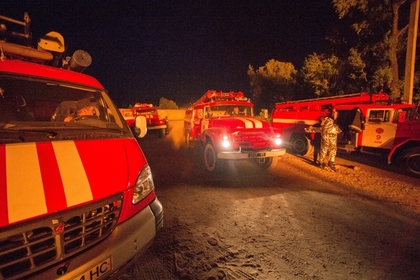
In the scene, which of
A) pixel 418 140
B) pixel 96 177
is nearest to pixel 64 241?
pixel 96 177

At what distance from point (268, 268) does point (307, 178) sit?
4118 millimetres

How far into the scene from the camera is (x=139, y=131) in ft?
11.3

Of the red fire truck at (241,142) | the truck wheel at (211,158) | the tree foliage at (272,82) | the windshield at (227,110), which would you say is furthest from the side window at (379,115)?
the tree foliage at (272,82)

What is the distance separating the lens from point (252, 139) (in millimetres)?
6148

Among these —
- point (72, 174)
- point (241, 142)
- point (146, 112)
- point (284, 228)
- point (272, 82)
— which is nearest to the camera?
point (72, 174)

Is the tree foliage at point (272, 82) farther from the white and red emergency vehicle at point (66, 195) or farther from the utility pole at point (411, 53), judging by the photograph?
the white and red emergency vehicle at point (66, 195)

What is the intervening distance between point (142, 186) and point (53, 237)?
806mm

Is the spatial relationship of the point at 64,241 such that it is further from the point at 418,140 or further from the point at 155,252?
the point at 418,140

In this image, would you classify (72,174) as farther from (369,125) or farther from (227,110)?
(369,125)

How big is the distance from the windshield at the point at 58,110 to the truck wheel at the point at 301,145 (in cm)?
845

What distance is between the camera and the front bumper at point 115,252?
4.98 feet

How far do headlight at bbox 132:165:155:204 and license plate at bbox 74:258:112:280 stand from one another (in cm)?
52

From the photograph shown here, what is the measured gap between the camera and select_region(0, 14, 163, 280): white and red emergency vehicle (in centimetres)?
143

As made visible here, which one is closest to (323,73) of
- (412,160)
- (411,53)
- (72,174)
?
(411,53)
